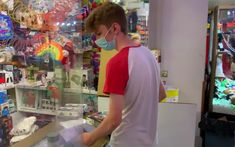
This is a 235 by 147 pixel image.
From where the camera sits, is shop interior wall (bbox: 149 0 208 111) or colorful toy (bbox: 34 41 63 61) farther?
shop interior wall (bbox: 149 0 208 111)

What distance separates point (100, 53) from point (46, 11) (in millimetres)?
727

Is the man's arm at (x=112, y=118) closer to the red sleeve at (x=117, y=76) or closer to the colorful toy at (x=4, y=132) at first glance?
the red sleeve at (x=117, y=76)

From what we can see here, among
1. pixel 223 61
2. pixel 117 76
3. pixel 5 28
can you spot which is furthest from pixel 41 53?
pixel 223 61

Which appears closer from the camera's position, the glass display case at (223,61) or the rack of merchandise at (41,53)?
the rack of merchandise at (41,53)

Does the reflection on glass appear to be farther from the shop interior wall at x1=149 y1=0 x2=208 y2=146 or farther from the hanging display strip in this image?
the hanging display strip

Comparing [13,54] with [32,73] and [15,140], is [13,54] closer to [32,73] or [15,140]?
[32,73]

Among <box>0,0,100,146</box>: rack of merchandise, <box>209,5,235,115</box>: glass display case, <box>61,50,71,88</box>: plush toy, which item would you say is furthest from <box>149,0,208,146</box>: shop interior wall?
<box>61,50,71,88</box>: plush toy

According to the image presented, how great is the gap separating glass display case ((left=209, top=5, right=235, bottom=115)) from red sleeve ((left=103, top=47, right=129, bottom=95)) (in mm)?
2721

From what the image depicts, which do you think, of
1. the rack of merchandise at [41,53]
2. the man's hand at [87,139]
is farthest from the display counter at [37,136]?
the rack of merchandise at [41,53]

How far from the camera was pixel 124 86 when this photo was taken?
43.9 inches

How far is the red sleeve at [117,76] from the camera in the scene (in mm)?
1100

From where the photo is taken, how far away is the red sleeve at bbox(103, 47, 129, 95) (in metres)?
1.10

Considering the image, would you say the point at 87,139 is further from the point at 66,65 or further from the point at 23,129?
the point at 66,65

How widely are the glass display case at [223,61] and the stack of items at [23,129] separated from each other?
2821mm
